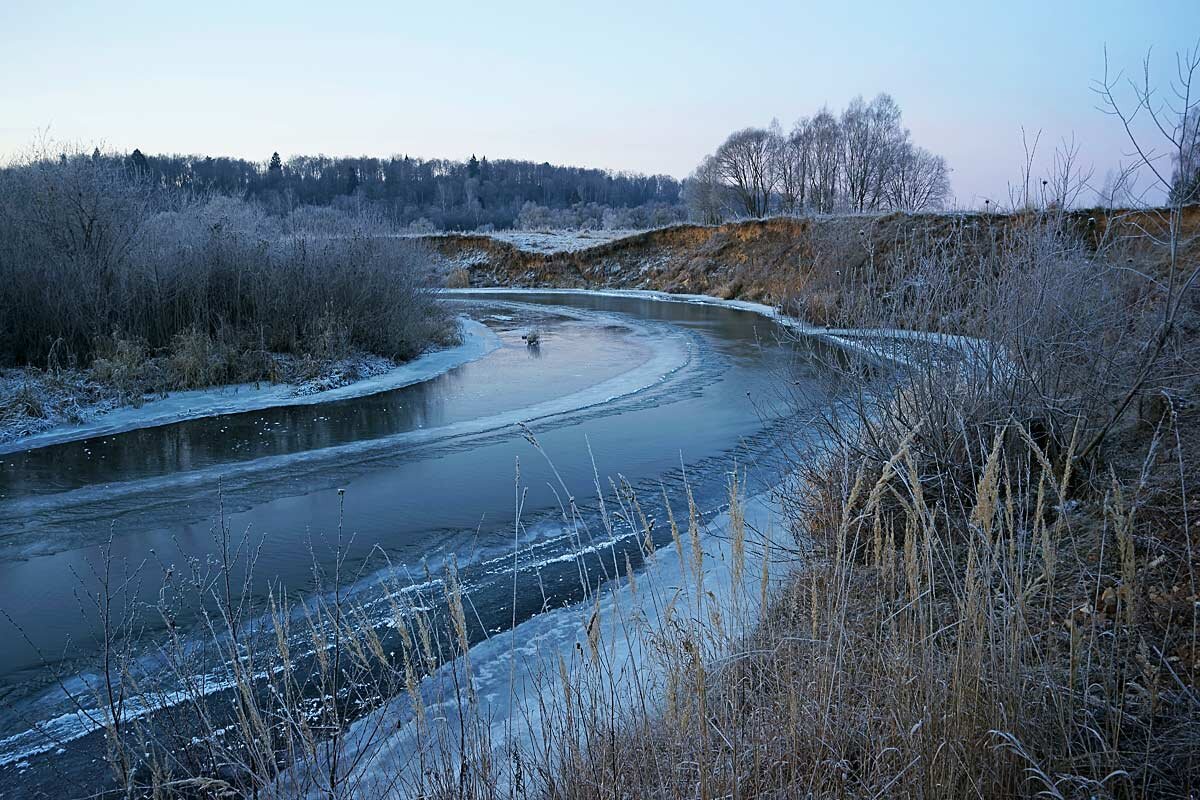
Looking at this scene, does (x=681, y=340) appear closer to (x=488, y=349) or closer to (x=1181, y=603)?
(x=488, y=349)

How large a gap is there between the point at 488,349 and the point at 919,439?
1464cm

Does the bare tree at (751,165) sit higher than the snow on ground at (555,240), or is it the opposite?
the bare tree at (751,165)

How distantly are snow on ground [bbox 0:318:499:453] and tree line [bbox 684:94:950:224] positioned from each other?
115 ft

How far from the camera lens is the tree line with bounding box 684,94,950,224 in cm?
4984

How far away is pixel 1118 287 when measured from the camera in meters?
5.79

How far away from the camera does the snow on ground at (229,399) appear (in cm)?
1060

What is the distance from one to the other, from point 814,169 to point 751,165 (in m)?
5.89

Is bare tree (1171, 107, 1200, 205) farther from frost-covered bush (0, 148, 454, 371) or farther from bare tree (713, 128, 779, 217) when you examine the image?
bare tree (713, 128, 779, 217)

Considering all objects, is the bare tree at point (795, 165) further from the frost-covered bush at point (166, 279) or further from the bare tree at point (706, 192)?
the frost-covered bush at point (166, 279)

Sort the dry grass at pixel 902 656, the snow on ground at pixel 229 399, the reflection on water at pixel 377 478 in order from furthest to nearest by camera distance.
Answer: the snow on ground at pixel 229 399, the reflection on water at pixel 377 478, the dry grass at pixel 902 656

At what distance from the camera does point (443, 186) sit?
120750 millimetres

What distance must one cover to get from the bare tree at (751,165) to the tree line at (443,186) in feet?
107

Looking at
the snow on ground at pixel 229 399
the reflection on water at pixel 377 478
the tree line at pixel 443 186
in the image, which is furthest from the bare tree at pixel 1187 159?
the tree line at pixel 443 186

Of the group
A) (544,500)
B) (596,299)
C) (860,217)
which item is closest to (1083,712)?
(544,500)
